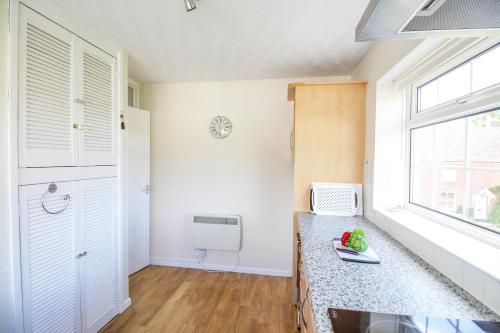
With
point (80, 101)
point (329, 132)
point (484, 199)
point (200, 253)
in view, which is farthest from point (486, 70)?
point (200, 253)

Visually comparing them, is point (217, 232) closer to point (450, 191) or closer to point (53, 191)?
point (53, 191)

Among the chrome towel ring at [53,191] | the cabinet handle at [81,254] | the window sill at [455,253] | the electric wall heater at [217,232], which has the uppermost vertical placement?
the chrome towel ring at [53,191]

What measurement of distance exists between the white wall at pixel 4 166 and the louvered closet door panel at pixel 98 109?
0.41 m

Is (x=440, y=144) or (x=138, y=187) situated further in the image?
(x=138, y=187)

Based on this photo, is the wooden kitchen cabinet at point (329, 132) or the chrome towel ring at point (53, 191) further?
the wooden kitchen cabinet at point (329, 132)

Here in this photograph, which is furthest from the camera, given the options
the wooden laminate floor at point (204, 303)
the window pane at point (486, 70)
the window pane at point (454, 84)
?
the wooden laminate floor at point (204, 303)

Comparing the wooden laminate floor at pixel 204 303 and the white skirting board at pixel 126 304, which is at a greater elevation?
the white skirting board at pixel 126 304

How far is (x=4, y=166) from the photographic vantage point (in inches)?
46.0

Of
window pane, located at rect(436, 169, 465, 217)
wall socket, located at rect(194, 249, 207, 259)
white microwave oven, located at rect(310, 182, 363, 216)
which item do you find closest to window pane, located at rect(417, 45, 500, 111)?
window pane, located at rect(436, 169, 465, 217)

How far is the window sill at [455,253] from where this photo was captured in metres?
0.74

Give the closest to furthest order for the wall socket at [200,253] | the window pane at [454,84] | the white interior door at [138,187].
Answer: the window pane at [454,84], the white interior door at [138,187], the wall socket at [200,253]

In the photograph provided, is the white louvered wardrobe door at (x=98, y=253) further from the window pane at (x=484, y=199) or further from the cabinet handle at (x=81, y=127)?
the window pane at (x=484, y=199)

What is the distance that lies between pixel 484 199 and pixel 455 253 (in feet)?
1.14

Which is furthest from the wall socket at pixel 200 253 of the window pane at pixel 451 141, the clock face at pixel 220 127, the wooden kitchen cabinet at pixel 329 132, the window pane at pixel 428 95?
the window pane at pixel 428 95
